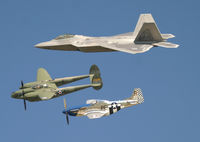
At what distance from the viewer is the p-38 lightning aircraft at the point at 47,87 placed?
96688 millimetres

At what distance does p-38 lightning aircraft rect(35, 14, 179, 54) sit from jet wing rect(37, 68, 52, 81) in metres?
3.34

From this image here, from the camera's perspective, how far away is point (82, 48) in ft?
330

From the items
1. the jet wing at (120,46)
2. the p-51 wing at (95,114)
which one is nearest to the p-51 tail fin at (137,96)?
the p-51 wing at (95,114)

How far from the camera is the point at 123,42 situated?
99.8 meters

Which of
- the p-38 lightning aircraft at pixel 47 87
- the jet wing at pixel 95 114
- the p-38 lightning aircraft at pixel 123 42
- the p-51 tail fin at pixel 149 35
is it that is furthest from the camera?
the p-51 tail fin at pixel 149 35

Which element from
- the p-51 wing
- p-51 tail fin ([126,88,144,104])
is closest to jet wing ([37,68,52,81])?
the p-51 wing

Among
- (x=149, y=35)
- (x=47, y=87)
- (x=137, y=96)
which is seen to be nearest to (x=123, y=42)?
(x=149, y=35)

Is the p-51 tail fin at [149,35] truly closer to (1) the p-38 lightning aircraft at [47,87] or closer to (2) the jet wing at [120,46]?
(2) the jet wing at [120,46]

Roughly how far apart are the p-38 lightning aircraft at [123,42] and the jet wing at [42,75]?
3.34 m

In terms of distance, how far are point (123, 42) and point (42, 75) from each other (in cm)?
1248

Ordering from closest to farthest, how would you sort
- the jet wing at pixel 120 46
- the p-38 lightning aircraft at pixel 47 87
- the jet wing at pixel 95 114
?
1. the jet wing at pixel 120 46
2. the p-38 lightning aircraft at pixel 47 87
3. the jet wing at pixel 95 114

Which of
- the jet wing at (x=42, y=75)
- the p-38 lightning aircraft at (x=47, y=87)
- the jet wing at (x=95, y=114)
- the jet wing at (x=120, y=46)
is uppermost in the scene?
the jet wing at (x=120, y=46)

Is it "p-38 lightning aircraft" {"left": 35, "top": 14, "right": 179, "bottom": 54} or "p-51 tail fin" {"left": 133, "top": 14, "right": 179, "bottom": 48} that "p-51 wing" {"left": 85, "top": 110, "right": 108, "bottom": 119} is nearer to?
"p-38 lightning aircraft" {"left": 35, "top": 14, "right": 179, "bottom": 54}

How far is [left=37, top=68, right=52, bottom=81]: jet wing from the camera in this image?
102 metres
